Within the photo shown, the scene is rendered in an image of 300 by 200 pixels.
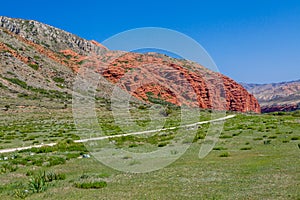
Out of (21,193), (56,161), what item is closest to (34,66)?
(56,161)

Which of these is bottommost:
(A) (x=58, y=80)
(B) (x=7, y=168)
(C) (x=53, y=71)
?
(B) (x=7, y=168)

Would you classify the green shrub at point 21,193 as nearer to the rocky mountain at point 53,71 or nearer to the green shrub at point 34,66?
the rocky mountain at point 53,71

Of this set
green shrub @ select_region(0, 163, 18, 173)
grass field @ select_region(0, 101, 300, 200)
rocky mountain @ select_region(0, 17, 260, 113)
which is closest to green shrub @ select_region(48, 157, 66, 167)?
grass field @ select_region(0, 101, 300, 200)

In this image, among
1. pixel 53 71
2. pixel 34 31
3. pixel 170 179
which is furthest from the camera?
pixel 34 31

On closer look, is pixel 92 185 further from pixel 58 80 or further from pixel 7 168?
pixel 58 80

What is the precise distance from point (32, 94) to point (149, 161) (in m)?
102

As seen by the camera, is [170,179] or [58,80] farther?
[58,80]

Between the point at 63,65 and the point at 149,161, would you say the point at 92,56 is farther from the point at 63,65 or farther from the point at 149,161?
the point at 149,161

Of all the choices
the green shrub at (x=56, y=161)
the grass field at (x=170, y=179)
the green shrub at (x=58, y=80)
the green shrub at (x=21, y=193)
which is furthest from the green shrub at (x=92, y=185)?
the green shrub at (x=58, y=80)

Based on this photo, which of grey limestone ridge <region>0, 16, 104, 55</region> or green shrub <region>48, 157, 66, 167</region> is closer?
green shrub <region>48, 157, 66, 167</region>

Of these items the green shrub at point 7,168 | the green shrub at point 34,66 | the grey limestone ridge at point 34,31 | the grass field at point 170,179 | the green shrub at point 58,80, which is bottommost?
the grass field at point 170,179

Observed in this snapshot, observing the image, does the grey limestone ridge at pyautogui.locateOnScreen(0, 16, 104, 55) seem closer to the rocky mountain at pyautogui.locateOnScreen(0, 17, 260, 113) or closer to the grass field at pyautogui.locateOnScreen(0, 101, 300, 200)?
the rocky mountain at pyautogui.locateOnScreen(0, 17, 260, 113)

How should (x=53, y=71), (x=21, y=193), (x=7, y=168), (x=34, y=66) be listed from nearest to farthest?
(x=21, y=193) → (x=7, y=168) → (x=34, y=66) → (x=53, y=71)

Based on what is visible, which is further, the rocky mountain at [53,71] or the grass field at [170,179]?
the rocky mountain at [53,71]
